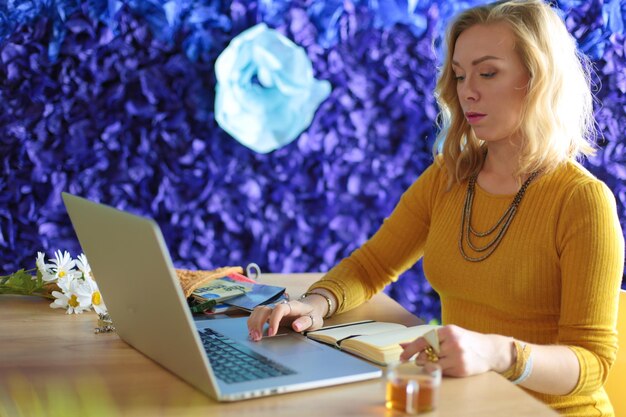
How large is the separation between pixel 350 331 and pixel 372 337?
0.32 feet

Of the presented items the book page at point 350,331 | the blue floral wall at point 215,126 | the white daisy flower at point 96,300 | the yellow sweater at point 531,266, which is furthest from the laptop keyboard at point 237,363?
the blue floral wall at point 215,126

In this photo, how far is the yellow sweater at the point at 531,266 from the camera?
1.32 m

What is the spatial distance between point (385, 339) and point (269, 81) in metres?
1.86

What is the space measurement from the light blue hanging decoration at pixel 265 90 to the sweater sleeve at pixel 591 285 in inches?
65.3

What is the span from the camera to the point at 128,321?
121cm

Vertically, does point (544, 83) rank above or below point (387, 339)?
above

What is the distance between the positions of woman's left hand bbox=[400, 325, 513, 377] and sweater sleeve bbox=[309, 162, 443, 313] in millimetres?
577

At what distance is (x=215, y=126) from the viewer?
290 centimetres

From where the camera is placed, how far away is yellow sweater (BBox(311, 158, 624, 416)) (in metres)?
1.32

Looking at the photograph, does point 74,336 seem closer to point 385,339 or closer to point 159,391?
point 159,391

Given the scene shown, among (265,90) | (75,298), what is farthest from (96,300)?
(265,90)

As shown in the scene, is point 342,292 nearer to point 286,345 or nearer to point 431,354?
point 286,345

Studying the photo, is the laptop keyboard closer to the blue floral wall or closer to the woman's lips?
the woman's lips

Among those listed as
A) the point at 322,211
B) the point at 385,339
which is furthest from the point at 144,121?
the point at 385,339
